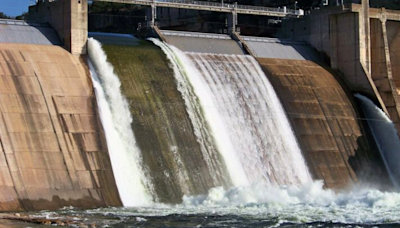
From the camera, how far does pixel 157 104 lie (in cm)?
3247

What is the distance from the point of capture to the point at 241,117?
113 feet

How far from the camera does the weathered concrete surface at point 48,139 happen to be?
27.4m

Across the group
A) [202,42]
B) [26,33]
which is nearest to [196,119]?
[202,42]

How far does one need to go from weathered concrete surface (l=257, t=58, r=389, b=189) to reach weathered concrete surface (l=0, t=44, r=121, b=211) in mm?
9873

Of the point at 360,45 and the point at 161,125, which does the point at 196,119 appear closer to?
the point at 161,125

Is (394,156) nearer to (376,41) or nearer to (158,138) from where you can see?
(376,41)

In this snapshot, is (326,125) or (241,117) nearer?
(241,117)

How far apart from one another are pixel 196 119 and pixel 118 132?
11.7 feet

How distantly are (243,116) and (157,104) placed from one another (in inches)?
159

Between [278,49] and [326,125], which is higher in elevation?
[278,49]

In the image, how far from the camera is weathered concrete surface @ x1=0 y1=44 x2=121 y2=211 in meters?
27.4

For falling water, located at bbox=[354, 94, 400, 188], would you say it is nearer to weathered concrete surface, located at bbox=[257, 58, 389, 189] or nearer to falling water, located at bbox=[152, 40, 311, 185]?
weathered concrete surface, located at bbox=[257, 58, 389, 189]

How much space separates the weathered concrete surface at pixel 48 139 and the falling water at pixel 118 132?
1.05ft

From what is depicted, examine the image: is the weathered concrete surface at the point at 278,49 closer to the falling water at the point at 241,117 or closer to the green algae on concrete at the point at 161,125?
the falling water at the point at 241,117
